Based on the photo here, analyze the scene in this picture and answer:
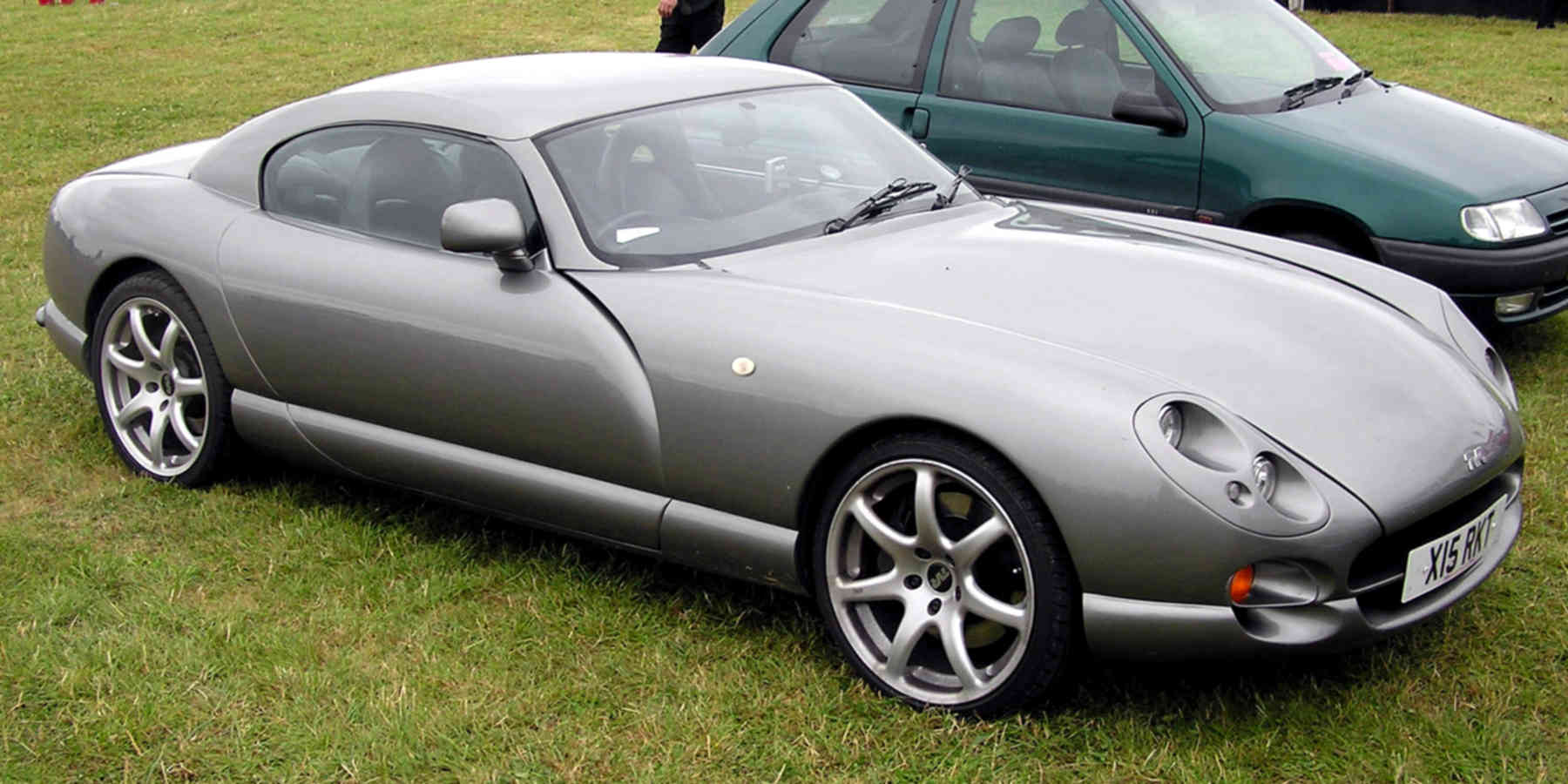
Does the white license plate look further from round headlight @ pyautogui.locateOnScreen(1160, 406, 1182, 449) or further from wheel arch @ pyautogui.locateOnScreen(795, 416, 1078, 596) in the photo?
wheel arch @ pyautogui.locateOnScreen(795, 416, 1078, 596)

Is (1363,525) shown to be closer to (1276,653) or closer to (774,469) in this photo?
(1276,653)

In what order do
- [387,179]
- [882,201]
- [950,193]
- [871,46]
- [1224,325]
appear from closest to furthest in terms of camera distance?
[1224,325] → [882,201] → [387,179] → [950,193] → [871,46]

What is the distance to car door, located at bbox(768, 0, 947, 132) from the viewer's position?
6.74m

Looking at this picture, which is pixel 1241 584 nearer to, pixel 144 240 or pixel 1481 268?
pixel 1481 268

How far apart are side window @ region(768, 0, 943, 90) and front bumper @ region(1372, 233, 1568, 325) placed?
6.93ft

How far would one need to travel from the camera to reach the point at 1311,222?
19.6ft

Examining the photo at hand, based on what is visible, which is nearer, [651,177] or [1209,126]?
[651,177]

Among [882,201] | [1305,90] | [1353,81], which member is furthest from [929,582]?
[1353,81]

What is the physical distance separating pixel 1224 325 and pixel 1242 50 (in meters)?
3.26

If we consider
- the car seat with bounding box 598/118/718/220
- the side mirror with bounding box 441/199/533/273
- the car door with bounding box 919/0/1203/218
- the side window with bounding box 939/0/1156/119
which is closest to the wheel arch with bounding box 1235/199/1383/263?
the car door with bounding box 919/0/1203/218

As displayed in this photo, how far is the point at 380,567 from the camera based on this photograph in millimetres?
4391

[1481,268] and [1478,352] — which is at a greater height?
[1478,352]

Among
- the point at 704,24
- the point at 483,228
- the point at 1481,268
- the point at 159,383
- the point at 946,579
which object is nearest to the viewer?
the point at 946,579

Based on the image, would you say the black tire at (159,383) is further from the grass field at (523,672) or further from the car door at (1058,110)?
the car door at (1058,110)
